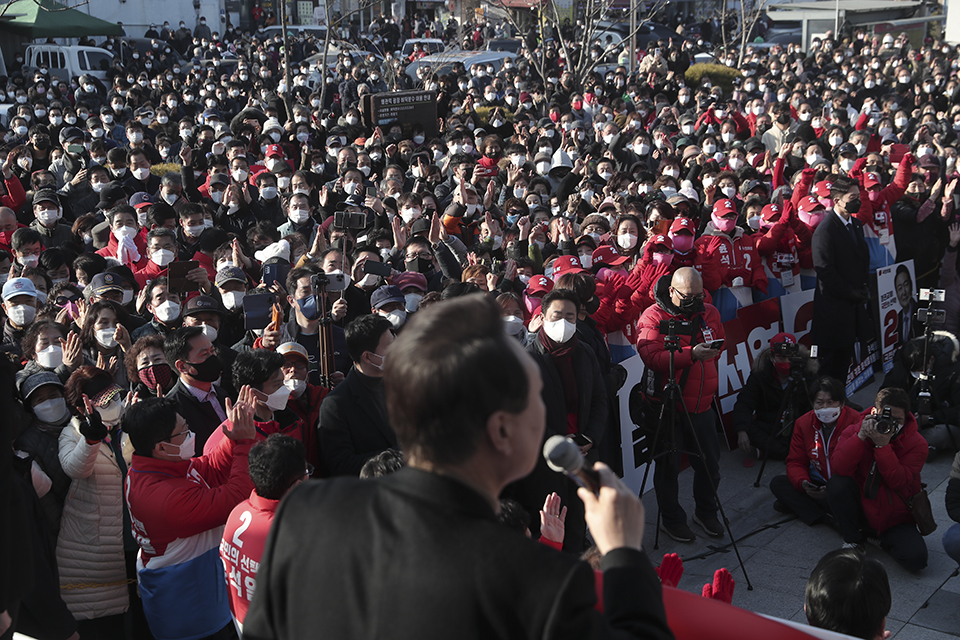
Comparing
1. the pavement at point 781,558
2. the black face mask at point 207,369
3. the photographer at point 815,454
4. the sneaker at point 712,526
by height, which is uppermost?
the black face mask at point 207,369

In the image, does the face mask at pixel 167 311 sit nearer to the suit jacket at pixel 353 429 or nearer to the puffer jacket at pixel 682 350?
the suit jacket at pixel 353 429

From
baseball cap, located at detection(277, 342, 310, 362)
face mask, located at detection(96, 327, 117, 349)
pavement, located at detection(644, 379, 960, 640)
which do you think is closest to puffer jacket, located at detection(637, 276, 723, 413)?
pavement, located at detection(644, 379, 960, 640)

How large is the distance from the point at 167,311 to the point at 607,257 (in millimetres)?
3600

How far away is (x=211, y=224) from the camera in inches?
332

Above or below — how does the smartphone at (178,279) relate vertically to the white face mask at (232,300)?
above

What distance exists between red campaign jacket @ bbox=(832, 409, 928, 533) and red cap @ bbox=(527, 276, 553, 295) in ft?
7.10

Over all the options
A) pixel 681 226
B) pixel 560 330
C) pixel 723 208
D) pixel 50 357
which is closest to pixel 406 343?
pixel 560 330

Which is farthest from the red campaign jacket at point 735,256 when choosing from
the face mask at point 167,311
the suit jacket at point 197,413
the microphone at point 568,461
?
the microphone at point 568,461

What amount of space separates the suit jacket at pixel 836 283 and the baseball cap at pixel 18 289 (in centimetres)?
617

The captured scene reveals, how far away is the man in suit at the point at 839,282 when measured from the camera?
7688 millimetres

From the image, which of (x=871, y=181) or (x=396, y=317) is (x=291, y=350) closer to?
(x=396, y=317)

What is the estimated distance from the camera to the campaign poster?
27.7ft

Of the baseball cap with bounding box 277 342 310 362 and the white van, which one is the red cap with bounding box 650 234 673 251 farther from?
the white van

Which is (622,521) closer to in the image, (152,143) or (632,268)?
(632,268)
